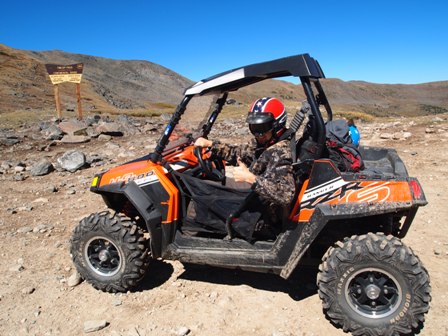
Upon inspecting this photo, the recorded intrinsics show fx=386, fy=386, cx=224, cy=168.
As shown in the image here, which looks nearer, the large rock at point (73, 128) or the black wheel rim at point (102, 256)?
the black wheel rim at point (102, 256)

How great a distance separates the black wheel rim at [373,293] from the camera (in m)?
3.05

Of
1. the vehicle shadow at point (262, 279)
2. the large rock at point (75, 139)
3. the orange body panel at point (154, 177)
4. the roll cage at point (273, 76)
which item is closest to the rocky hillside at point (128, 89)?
the roll cage at point (273, 76)

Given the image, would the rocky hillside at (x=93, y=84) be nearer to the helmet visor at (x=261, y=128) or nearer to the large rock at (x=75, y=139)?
the large rock at (x=75, y=139)

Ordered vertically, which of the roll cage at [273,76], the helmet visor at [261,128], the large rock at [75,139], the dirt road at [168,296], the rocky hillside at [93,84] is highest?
the rocky hillside at [93,84]

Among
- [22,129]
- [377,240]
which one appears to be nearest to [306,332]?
[377,240]

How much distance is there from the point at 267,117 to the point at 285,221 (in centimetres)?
90

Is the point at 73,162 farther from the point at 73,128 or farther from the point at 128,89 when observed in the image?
the point at 128,89

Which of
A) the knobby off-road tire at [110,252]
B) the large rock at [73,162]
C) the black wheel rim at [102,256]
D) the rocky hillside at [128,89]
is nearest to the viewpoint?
the knobby off-road tire at [110,252]

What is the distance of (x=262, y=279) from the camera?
13.3ft

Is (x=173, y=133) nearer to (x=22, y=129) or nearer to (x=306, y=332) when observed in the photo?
(x=306, y=332)

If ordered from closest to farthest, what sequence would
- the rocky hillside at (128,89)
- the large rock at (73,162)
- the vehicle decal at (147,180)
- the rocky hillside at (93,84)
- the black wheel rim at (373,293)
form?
the black wheel rim at (373,293)
the vehicle decal at (147,180)
the large rock at (73,162)
the rocky hillside at (93,84)
the rocky hillside at (128,89)

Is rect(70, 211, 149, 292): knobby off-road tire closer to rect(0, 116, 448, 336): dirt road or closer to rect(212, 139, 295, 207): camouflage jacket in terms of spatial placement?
rect(0, 116, 448, 336): dirt road

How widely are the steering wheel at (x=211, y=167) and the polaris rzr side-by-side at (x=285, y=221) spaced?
13mm

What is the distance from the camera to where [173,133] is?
3727 millimetres
